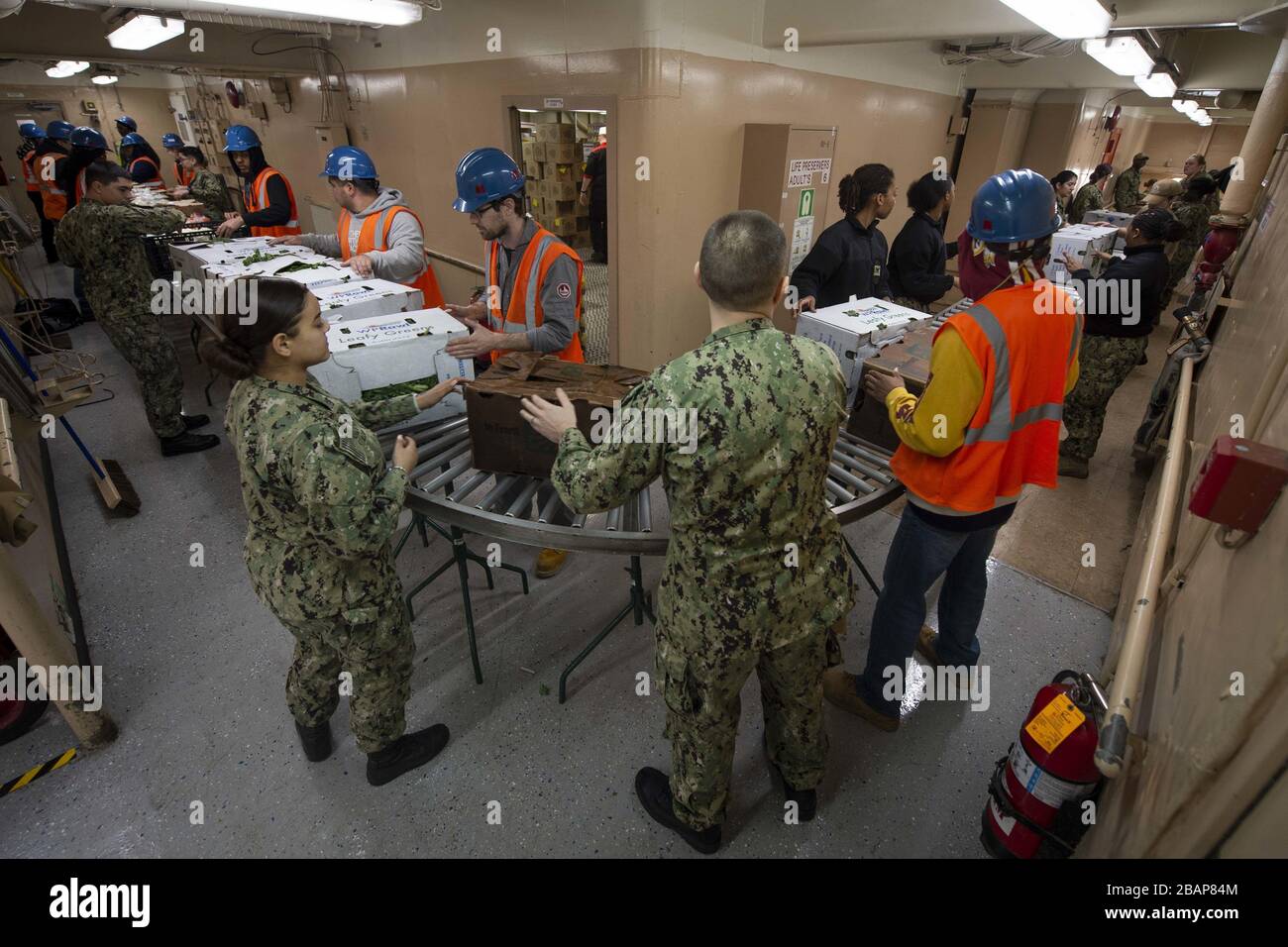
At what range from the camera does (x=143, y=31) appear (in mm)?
4199

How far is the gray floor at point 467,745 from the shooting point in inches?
73.7

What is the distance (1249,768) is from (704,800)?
1.23m

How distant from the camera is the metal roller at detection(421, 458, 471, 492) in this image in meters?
1.92

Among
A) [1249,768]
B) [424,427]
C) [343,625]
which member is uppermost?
[1249,768]

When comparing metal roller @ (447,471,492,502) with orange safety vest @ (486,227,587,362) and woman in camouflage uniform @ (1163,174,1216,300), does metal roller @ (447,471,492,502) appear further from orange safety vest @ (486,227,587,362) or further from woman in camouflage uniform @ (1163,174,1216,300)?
woman in camouflage uniform @ (1163,174,1216,300)

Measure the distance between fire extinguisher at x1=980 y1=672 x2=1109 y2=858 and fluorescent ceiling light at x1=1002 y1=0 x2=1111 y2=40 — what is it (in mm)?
2888

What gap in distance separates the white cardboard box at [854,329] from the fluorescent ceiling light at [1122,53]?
11.2 feet

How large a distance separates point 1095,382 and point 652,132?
10.4 ft

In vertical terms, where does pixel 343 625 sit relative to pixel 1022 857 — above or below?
above

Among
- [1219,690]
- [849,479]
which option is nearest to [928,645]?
[849,479]

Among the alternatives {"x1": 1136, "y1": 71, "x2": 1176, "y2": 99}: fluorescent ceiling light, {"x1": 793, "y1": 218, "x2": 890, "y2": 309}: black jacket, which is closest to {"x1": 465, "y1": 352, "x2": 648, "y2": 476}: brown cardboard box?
{"x1": 793, "y1": 218, "x2": 890, "y2": 309}: black jacket
